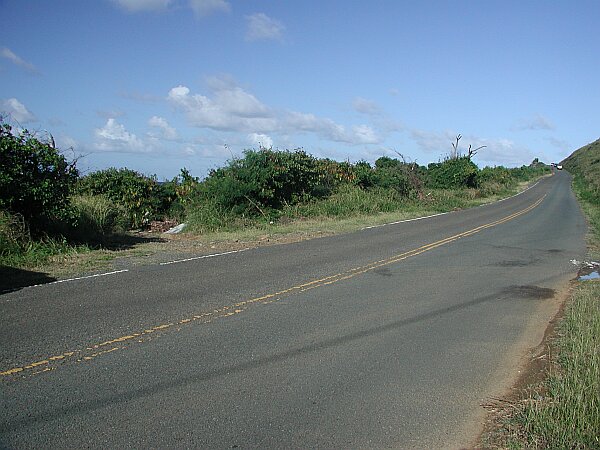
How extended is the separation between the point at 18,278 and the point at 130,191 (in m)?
11.7

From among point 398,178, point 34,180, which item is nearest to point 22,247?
point 34,180

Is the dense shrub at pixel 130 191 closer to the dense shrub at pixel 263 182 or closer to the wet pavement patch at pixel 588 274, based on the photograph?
the dense shrub at pixel 263 182

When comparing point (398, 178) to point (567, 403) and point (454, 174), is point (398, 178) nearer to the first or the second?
point (454, 174)

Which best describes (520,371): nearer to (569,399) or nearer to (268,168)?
(569,399)

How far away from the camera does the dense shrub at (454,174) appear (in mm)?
50344

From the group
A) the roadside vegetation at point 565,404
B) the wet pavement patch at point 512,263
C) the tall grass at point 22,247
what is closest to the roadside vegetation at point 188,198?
the tall grass at point 22,247

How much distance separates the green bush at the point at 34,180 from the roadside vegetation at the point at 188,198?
23 mm

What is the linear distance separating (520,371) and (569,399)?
1494mm

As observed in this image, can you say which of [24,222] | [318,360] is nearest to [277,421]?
[318,360]

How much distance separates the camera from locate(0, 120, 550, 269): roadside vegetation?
13406 millimetres

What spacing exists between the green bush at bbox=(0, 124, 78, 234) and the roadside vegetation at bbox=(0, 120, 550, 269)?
2 cm

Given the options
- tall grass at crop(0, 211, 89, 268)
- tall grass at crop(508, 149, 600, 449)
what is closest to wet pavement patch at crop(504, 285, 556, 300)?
tall grass at crop(508, 149, 600, 449)

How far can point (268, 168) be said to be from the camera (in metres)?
24.8

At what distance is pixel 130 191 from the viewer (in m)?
22.0
